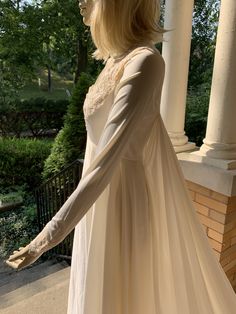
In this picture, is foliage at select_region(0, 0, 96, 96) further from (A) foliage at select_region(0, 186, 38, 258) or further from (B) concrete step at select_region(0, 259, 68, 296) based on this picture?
(B) concrete step at select_region(0, 259, 68, 296)

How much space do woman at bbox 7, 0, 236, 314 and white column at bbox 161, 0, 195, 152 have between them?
899 mm

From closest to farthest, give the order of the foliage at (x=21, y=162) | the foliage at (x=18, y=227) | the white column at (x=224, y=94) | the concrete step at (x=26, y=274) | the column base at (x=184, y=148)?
1. the white column at (x=224, y=94)
2. the column base at (x=184, y=148)
3. the concrete step at (x=26, y=274)
4. the foliage at (x=18, y=227)
5. the foliage at (x=21, y=162)

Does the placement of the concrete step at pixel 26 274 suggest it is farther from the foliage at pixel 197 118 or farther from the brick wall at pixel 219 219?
the foliage at pixel 197 118

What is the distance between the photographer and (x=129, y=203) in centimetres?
112

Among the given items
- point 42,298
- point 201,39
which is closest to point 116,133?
point 42,298

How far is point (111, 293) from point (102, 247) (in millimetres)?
166

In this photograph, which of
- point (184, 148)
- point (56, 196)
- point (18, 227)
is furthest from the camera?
point (18, 227)

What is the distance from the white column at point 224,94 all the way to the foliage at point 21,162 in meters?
4.23

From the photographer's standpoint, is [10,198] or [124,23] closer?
[124,23]

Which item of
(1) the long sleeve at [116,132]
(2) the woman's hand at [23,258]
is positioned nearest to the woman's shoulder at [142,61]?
(1) the long sleeve at [116,132]

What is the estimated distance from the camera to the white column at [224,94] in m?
1.61

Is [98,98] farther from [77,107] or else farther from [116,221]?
[77,107]

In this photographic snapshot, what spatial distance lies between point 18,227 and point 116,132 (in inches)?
156
